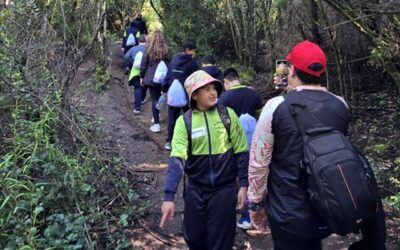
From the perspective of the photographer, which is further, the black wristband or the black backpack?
the black wristband

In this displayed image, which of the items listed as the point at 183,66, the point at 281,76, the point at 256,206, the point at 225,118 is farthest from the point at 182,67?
the point at 256,206

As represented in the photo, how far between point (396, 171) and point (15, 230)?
17.0 ft

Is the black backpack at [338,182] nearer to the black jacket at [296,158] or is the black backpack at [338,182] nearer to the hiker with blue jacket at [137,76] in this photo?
the black jacket at [296,158]

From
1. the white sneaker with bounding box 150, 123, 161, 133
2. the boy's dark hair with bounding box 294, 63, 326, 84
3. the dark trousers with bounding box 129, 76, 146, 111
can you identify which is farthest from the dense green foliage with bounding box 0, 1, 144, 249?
the dark trousers with bounding box 129, 76, 146, 111

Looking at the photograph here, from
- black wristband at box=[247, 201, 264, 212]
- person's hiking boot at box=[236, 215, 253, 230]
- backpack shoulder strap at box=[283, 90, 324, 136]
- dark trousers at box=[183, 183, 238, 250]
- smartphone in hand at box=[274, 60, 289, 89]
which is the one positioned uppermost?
smartphone in hand at box=[274, 60, 289, 89]

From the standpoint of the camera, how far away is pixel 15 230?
3.60m

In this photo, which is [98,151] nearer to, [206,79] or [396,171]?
[206,79]

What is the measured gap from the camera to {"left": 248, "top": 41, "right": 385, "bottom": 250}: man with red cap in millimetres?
2836

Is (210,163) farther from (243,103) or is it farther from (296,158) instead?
(243,103)

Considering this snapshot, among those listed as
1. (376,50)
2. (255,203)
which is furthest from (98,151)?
(376,50)

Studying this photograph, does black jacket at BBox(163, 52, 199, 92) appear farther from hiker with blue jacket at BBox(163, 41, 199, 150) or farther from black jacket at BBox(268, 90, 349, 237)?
black jacket at BBox(268, 90, 349, 237)

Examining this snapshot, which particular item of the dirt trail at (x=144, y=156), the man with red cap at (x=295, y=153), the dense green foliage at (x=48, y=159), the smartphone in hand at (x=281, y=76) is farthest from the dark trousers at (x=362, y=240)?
the dirt trail at (x=144, y=156)

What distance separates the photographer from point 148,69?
342 inches

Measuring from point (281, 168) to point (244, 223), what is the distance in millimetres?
2481
